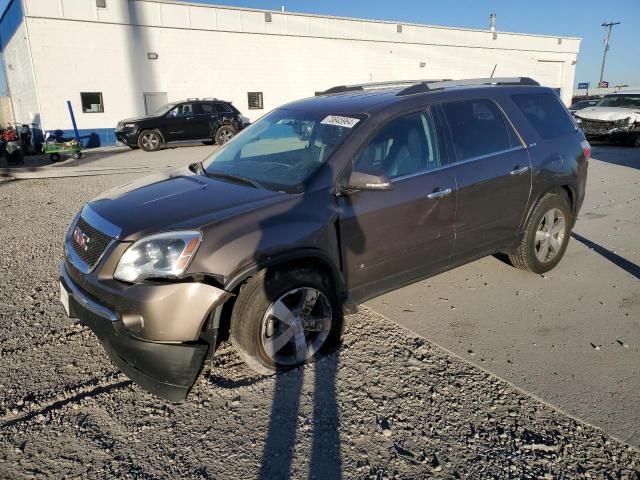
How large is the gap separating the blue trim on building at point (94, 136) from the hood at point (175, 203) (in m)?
19.4

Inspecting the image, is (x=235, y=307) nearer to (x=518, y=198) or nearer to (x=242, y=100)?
(x=518, y=198)

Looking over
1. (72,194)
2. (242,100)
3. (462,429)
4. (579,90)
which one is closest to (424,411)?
(462,429)

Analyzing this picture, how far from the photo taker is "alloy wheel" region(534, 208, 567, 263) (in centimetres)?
468

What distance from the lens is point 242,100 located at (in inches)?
965

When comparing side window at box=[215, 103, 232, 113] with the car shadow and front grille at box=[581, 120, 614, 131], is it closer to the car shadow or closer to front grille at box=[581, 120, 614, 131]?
front grille at box=[581, 120, 614, 131]

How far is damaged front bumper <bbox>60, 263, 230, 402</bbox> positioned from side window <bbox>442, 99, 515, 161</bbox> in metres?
2.30

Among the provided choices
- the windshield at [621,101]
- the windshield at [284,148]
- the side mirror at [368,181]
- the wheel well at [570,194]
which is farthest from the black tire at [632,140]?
the side mirror at [368,181]

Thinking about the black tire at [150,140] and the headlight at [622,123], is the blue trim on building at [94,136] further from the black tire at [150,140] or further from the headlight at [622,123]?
the headlight at [622,123]

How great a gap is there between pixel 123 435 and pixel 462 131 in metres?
3.21

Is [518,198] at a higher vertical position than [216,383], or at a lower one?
higher

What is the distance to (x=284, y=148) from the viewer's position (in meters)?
3.84

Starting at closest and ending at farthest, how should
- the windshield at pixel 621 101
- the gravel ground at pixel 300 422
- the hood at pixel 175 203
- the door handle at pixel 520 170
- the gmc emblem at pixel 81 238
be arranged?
the gravel ground at pixel 300 422, the hood at pixel 175 203, the gmc emblem at pixel 81 238, the door handle at pixel 520 170, the windshield at pixel 621 101

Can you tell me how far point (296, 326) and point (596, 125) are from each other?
16.9 m

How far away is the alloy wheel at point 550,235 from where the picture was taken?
4680mm
